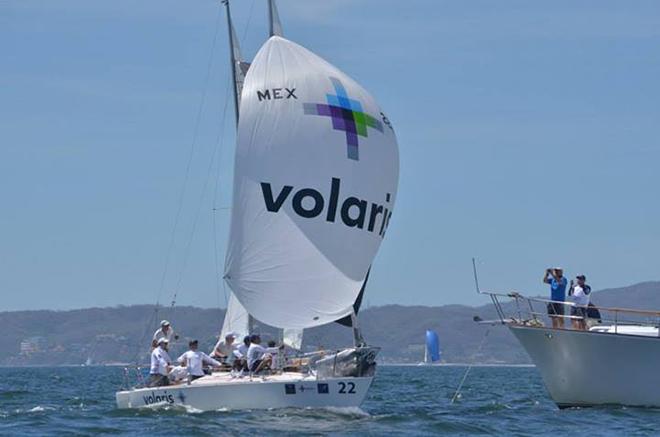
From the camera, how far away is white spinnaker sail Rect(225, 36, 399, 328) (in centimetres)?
3600

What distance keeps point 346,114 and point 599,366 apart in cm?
875

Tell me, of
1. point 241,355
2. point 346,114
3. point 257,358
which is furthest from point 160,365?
point 346,114

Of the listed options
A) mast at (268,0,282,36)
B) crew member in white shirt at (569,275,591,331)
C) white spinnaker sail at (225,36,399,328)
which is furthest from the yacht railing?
mast at (268,0,282,36)

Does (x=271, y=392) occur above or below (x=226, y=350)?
below

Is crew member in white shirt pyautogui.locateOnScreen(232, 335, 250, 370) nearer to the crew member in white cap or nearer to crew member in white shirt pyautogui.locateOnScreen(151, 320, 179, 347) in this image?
the crew member in white cap

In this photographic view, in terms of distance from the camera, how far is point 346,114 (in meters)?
36.8

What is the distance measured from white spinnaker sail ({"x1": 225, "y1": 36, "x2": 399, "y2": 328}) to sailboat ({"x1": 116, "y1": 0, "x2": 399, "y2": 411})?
23 millimetres

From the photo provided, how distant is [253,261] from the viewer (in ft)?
118

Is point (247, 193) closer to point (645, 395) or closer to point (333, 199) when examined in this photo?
point (333, 199)

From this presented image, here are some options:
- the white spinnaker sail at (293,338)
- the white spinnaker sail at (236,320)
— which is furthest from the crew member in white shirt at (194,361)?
the white spinnaker sail at (236,320)

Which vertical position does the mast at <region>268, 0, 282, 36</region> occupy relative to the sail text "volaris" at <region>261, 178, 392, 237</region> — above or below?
above

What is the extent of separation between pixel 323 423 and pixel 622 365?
897 centimetres

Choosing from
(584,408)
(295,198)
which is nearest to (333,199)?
(295,198)

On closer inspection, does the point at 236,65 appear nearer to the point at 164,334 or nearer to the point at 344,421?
the point at 164,334
